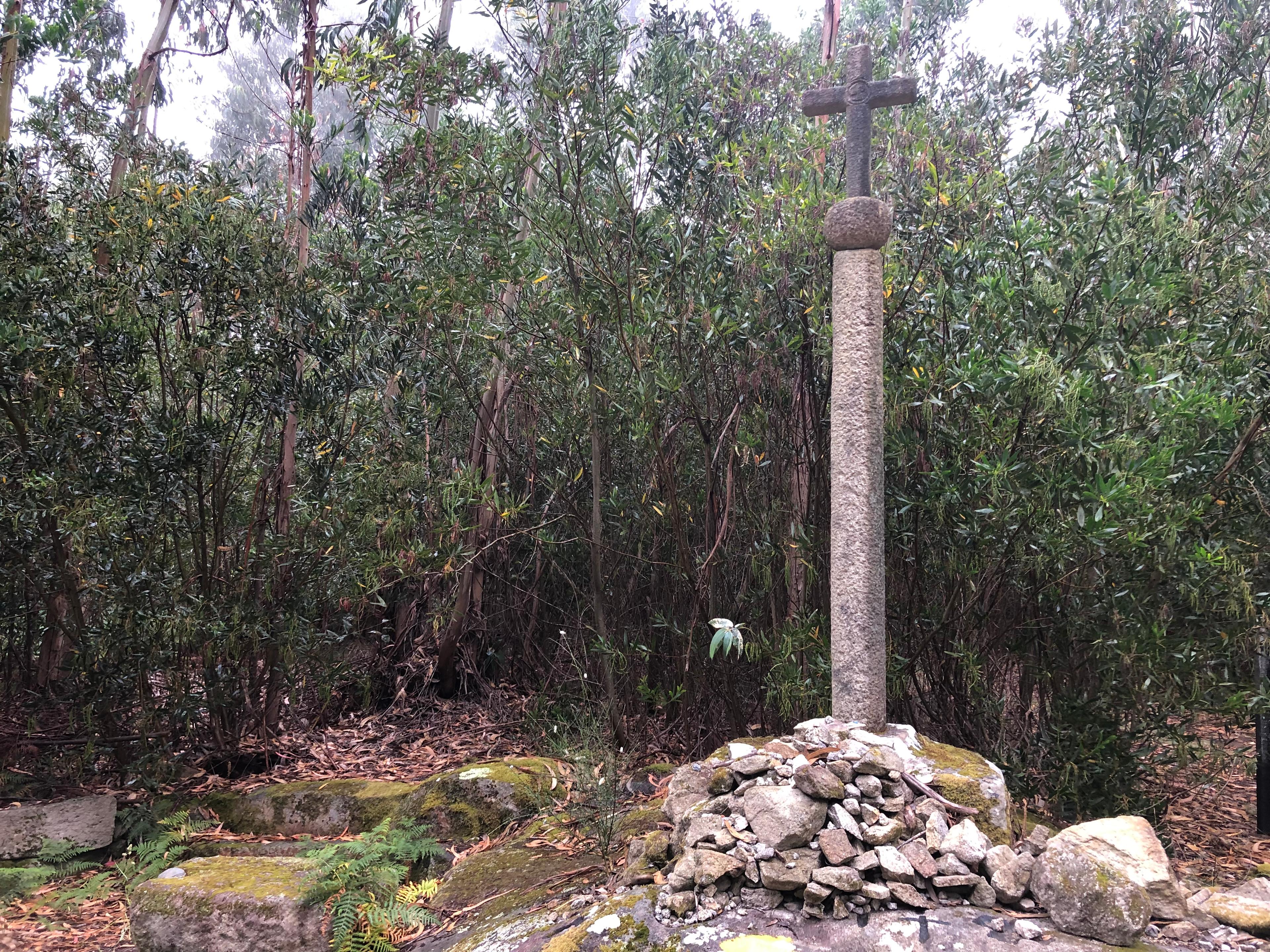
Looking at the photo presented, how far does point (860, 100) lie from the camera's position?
404 centimetres

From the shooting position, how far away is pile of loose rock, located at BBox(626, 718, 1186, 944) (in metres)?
2.79

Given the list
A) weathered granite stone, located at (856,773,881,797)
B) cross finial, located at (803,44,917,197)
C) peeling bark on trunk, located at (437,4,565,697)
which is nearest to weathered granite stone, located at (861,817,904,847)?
weathered granite stone, located at (856,773,881,797)

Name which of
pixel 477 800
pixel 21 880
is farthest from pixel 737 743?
pixel 21 880

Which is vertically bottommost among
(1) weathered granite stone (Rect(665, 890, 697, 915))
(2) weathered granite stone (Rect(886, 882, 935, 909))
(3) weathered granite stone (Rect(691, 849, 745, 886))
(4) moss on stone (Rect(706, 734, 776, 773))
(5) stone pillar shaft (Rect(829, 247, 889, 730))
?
(1) weathered granite stone (Rect(665, 890, 697, 915))

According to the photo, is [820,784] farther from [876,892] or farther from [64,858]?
[64,858]

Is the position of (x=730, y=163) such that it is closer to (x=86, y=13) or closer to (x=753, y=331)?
(x=753, y=331)

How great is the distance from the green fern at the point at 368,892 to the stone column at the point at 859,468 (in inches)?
82.2

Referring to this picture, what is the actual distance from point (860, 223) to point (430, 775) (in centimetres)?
454

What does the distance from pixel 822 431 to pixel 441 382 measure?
2.73 m

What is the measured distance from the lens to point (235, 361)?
518 cm

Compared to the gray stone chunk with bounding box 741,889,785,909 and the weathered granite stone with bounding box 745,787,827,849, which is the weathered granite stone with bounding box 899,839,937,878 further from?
the gray stone chunk with bounding box 741,889,785,909

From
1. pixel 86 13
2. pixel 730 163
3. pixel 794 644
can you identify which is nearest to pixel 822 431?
pixel 794 644

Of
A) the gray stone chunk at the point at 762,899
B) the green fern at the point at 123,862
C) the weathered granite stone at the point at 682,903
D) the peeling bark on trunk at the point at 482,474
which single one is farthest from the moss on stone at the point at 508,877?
the peeling bark on trunk at the point at 482,474

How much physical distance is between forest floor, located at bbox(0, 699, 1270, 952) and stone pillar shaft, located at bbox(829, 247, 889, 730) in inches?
74.6
